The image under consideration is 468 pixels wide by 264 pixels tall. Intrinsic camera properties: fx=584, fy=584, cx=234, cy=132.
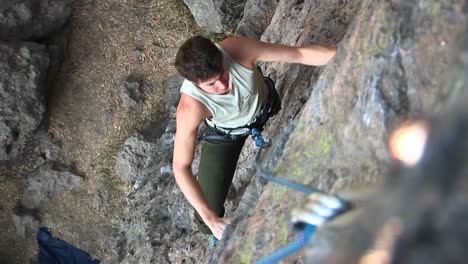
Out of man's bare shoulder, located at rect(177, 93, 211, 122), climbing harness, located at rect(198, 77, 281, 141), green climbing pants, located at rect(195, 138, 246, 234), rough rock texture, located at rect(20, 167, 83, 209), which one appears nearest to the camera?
man's bare shoulder, located at rect(177, 93, 211, 122)

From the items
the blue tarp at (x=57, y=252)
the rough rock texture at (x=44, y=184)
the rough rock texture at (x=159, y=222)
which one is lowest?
the blue tarp at (x=57, y=252)

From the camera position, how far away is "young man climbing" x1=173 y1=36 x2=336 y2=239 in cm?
279

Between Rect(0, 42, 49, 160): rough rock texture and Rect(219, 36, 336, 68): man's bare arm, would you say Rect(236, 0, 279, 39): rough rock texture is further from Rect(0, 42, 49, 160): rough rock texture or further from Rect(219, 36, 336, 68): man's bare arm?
Rect(0, 42, 49, 160): rough rock texture

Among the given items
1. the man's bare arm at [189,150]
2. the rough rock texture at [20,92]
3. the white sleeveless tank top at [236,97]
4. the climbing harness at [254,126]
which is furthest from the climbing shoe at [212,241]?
the rough rock texture at [20,92]

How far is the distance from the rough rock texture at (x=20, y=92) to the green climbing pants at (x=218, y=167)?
2.94 m

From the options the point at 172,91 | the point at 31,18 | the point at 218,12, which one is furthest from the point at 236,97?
the point at 31,18

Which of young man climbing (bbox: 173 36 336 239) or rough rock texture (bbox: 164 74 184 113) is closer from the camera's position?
young man climbing (bbox: 173 36 336 239)

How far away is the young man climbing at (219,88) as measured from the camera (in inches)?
110

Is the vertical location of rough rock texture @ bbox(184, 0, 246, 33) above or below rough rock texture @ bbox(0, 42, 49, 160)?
above

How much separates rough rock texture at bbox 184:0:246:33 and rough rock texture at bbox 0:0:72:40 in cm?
150

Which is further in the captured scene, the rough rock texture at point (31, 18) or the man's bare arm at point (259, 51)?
the rough rock texture at point (31, 18)

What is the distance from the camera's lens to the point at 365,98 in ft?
6.57

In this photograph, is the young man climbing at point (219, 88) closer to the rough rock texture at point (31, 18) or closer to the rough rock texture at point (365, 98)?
the rough rock texture at point (365, 98)

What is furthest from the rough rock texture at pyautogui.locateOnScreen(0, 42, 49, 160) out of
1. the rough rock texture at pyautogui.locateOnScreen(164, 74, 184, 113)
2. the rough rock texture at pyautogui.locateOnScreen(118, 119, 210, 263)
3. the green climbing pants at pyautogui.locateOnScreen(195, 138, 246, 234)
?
the green climbing pants at pyautogui.locateOnScreen(195, 138, 246, 234)
